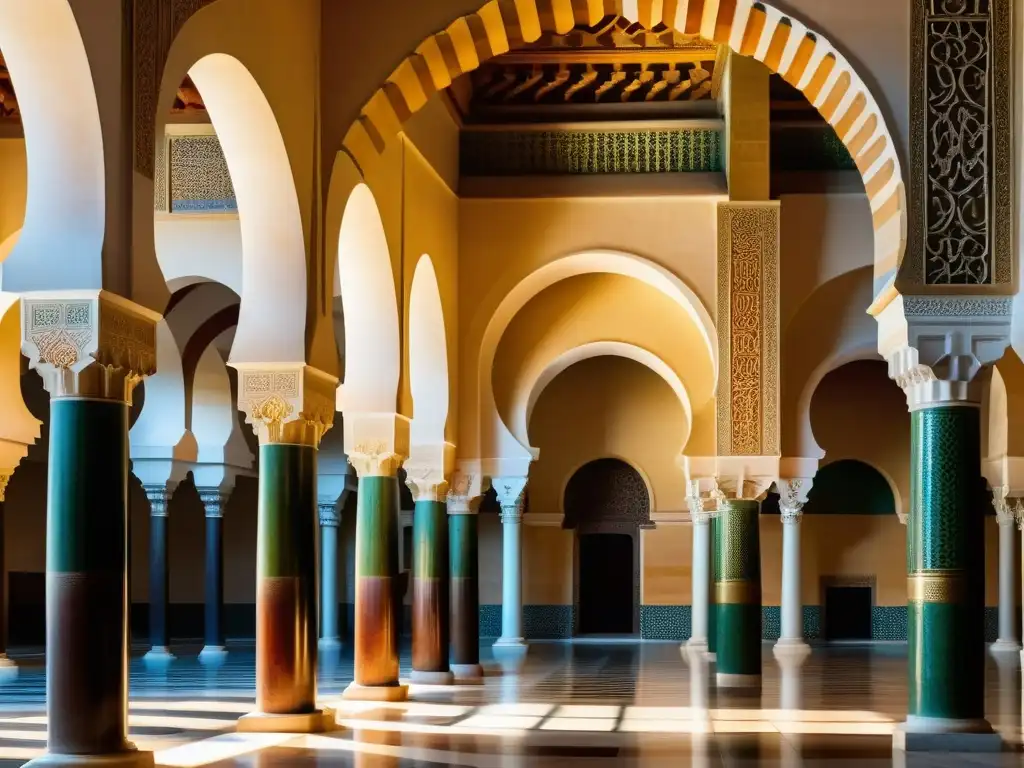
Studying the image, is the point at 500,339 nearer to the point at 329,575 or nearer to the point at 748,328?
the point at 748,328

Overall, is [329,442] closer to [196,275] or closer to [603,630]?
[603,630]

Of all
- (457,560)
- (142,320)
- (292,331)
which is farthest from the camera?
(457,560)

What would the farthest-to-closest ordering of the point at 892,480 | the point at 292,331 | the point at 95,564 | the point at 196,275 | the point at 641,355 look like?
1. the point at 892,480
2. the point at 641,355
3. the point at 196,275
4. the point at 292,331
5. the point at 95,564

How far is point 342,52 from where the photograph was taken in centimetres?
714

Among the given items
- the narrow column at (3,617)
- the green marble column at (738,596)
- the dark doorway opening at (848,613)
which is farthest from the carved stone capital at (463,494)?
the dark doorway opening at (848,613)

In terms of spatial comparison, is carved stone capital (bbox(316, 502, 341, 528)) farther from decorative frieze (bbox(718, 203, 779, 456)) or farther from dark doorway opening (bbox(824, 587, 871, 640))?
decorative frieze (bbox(718, 203, 779, 456))

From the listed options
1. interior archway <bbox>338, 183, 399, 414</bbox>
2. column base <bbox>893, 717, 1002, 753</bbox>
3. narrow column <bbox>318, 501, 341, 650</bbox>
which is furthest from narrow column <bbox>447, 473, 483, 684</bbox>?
column base <bbox>893, 717, 1002, 753</bbox>

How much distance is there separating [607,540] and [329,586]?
13.0 feet

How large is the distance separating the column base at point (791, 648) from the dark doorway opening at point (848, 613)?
306cm

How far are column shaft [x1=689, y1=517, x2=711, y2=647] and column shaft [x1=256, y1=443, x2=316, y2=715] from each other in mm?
8578

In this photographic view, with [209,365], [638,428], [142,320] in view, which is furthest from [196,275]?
[638,428]

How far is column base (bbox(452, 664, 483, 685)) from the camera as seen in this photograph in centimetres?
1122

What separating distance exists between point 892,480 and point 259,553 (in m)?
12.2

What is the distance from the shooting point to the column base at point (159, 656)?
43.8 feet
